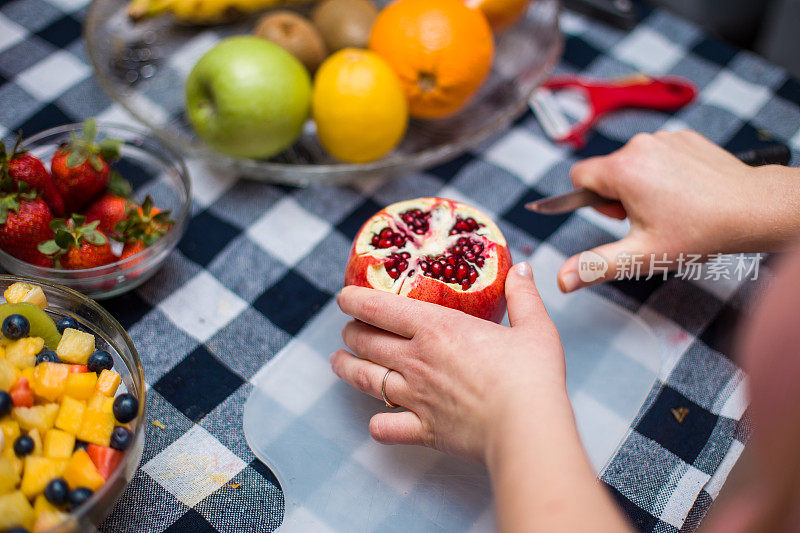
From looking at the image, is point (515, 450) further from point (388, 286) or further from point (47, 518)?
point (47, 518)

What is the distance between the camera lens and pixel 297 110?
1081 mm

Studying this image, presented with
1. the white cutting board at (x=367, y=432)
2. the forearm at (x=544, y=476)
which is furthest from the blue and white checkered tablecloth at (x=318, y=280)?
the forearm at (x=544, y=476)

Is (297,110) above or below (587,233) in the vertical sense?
above

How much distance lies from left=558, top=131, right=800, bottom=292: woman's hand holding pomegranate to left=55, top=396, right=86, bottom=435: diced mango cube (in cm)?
67

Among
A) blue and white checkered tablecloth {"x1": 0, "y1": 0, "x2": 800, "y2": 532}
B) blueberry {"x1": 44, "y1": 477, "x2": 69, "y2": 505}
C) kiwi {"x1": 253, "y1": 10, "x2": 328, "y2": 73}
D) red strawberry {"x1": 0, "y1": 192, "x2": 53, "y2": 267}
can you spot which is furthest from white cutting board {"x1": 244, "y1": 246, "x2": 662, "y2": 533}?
kiwi {"x1": 253, "y1": 10, "x2": 328, "y2": 73}

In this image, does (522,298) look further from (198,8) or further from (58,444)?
(198,8)

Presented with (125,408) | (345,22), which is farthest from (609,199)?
(125,408)

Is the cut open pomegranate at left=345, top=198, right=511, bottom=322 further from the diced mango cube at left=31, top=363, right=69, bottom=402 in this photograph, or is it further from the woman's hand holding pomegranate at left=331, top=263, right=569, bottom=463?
the diced mango cube at left=31, top=363, right=69, bottom=402

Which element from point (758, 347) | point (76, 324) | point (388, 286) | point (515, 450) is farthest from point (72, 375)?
point (758, 347)

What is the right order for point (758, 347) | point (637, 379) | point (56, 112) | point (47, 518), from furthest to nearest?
point (56, 112)
point (637, 379)
point (47, 518)
point (758, 347)

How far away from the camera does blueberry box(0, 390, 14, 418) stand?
662 mm

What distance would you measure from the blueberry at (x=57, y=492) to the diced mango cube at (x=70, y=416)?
64 mm

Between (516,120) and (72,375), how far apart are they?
98 centimetres

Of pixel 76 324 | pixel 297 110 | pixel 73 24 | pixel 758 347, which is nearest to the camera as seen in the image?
pixel 758 347
